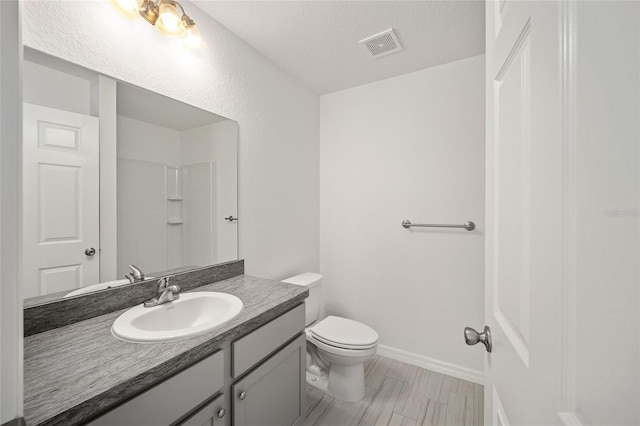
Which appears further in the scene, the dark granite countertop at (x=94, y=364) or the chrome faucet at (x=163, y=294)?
the chrome faucet at (x=163, y=294)

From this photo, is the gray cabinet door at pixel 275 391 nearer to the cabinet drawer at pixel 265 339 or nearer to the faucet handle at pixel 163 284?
the cabinet drawer at pixel 265 339

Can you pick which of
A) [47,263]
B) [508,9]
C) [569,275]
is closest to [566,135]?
[569,275]

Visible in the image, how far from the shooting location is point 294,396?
1253 mm

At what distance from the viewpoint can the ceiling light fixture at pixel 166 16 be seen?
3.65 feet

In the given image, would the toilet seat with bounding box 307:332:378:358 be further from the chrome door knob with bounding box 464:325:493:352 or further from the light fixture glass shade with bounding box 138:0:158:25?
the light fixture glass shade with bounding box 138:0:158:25

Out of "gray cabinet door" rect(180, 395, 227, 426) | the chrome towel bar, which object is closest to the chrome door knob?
"gray cabinet door" rect(180, 395, 227, 426)

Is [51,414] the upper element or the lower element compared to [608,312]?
lower

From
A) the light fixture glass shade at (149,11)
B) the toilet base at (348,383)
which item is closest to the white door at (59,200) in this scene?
the light fixture glass shade at (149,11)

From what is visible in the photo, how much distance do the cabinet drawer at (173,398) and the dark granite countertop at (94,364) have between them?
22 millimetres

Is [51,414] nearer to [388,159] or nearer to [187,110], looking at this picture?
[187,110]

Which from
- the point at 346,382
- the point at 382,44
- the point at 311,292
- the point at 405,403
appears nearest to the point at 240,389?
the point at 346,382

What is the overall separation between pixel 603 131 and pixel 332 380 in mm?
1863

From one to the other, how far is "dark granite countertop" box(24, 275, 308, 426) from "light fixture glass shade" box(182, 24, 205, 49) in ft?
4.21

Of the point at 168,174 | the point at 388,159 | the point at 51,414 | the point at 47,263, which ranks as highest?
the point at 388,159
